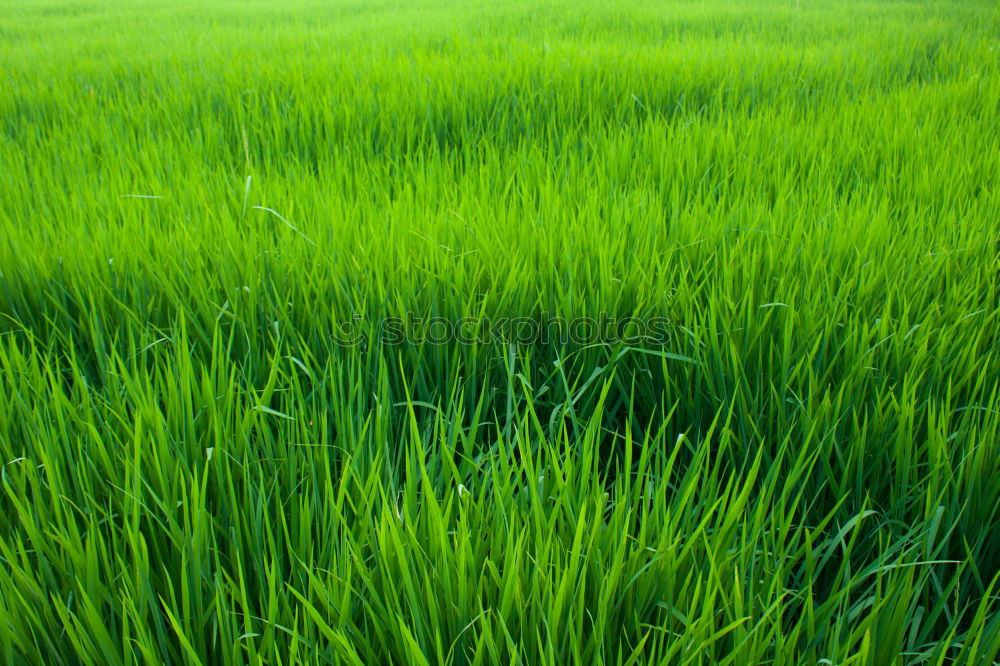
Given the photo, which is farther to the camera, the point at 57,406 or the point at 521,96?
the point at 521,96

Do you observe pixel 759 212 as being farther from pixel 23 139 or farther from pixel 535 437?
pixel 23 139

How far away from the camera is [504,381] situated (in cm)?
96

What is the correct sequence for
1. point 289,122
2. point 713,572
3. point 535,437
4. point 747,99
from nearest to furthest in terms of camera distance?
→ point 713,572 < point 535,437 < point 289,122 < point 747,99

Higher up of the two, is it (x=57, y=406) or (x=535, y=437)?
(x=57, y=406)

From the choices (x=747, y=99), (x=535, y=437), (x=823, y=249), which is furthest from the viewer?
(x=747, y=99)

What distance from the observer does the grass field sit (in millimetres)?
511

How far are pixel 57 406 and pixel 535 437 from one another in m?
0.58

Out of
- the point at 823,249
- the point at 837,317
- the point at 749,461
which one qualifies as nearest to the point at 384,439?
the point at 749,461

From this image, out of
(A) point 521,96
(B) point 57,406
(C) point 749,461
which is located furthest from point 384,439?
(A) point 521,96

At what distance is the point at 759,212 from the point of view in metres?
1.26

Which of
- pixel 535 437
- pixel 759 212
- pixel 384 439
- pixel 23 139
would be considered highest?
pixel 23 139

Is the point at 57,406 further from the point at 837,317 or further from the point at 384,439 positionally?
the point at 837,317

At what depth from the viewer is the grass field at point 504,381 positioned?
51 cm

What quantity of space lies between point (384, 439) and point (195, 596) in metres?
0.24
